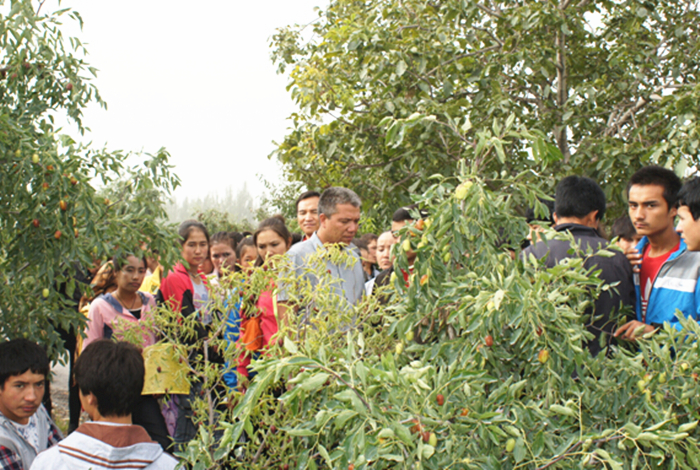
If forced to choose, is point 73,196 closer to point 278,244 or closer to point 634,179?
point 278,244

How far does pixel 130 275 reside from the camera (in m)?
3.97

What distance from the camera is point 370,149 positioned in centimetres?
582

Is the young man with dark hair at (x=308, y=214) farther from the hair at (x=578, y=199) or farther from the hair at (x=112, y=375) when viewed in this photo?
the hair at (x=112, y=375)

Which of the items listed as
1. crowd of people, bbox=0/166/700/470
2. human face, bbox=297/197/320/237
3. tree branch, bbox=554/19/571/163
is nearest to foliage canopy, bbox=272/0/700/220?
tree branch, bbox=554/19/571/163

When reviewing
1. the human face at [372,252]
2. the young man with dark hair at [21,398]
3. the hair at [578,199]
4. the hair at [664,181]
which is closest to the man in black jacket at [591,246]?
the hair at [578,199]

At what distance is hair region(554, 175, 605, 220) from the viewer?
10.6ft

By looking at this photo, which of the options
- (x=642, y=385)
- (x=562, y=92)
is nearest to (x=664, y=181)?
(x=642, y=385)

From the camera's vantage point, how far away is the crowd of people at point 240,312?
7.31 ft

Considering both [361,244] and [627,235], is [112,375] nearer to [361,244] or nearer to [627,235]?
[627,235]

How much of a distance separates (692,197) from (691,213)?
0.25 feet

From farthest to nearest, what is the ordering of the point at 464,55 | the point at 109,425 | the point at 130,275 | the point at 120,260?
the point at 464,55 → the point at 130,275 → the point at 120,260 → the point at 109,425

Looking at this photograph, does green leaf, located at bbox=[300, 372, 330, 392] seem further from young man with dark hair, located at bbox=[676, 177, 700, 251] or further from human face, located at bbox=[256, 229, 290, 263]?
human face, located at bbox=[256, 229, 290, 263]

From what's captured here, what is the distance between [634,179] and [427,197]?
5.77 ft

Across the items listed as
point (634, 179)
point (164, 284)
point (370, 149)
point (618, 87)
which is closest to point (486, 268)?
point (634, 179)
